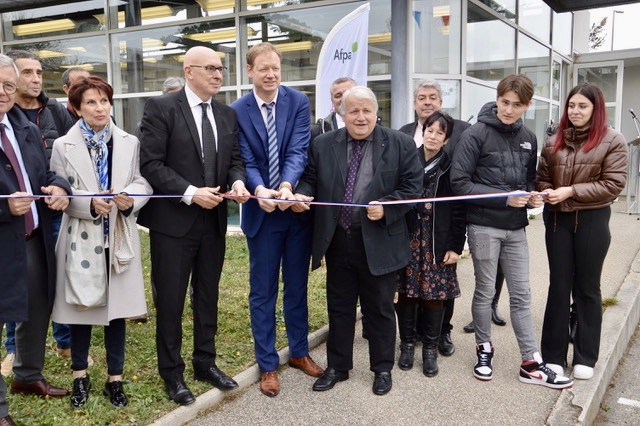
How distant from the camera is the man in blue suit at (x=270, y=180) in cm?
393

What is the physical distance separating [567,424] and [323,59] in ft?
16.5

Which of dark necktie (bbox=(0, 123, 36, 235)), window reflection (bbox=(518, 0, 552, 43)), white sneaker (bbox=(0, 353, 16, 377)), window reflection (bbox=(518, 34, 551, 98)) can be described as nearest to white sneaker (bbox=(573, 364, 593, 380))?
dark necktie (bbox=(0, 123, 36, 235))

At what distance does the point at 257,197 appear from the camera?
12.1 feet

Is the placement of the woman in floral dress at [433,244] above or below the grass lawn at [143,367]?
above

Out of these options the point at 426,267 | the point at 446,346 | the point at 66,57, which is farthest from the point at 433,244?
the point at 66,57

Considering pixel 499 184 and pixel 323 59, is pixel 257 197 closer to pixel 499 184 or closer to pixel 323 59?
pixel 499 184

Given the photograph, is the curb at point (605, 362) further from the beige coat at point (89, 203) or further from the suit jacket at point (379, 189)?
the beige coat at point (89, 203)

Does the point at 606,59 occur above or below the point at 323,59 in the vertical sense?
above

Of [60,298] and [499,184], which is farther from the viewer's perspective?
[499,184]

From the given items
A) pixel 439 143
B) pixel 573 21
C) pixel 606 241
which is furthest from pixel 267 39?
pixel 573 21

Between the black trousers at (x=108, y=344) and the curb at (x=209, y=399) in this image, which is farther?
the black trousers at (x=108, y=344)

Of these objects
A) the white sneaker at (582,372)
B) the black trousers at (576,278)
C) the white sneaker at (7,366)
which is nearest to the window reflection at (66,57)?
the white sneaker at (7,366)

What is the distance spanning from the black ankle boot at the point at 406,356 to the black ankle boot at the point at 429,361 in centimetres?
10

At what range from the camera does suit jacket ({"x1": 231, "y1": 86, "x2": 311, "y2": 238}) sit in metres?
3.96
